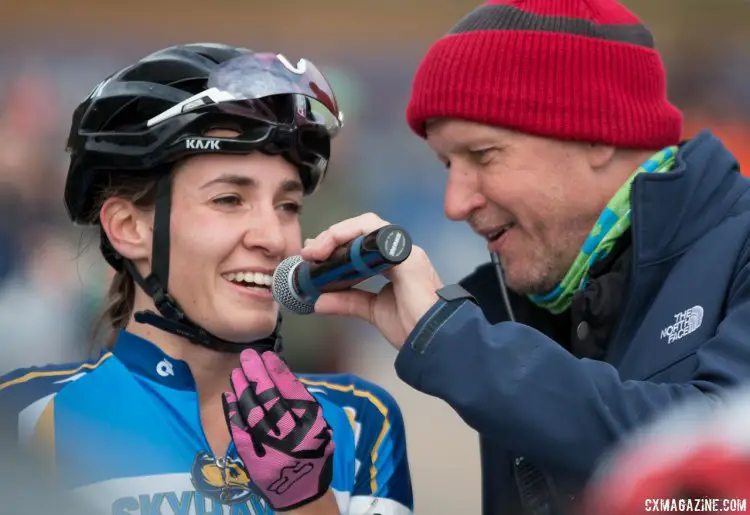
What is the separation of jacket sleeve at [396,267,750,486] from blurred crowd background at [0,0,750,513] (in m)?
2.52

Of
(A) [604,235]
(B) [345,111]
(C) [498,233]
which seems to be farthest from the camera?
(B) [345,111]

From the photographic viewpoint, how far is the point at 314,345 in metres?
5.73

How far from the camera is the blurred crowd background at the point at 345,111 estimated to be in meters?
4.80

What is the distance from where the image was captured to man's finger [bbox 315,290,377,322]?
2.30 meters

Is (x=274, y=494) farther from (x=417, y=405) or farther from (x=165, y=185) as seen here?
(x=417, y=405)

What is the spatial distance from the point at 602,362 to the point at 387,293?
472 millimetres

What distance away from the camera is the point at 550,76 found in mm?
2875

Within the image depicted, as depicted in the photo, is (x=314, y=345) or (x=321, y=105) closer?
(x=321, y=105)

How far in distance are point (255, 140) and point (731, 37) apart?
19.0 ft

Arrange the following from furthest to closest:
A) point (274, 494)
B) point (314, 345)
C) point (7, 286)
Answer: point (314, 345) → point (7, 286) → point (274, 494)

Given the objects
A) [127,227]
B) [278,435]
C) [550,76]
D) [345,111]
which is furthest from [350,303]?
[345,111]

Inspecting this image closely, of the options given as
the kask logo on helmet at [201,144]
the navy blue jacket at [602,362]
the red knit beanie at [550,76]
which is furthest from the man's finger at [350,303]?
the red knit beanie at [550,76]

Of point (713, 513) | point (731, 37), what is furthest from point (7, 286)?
point (731, 37)

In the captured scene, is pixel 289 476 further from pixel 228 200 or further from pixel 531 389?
pixel 228 200
